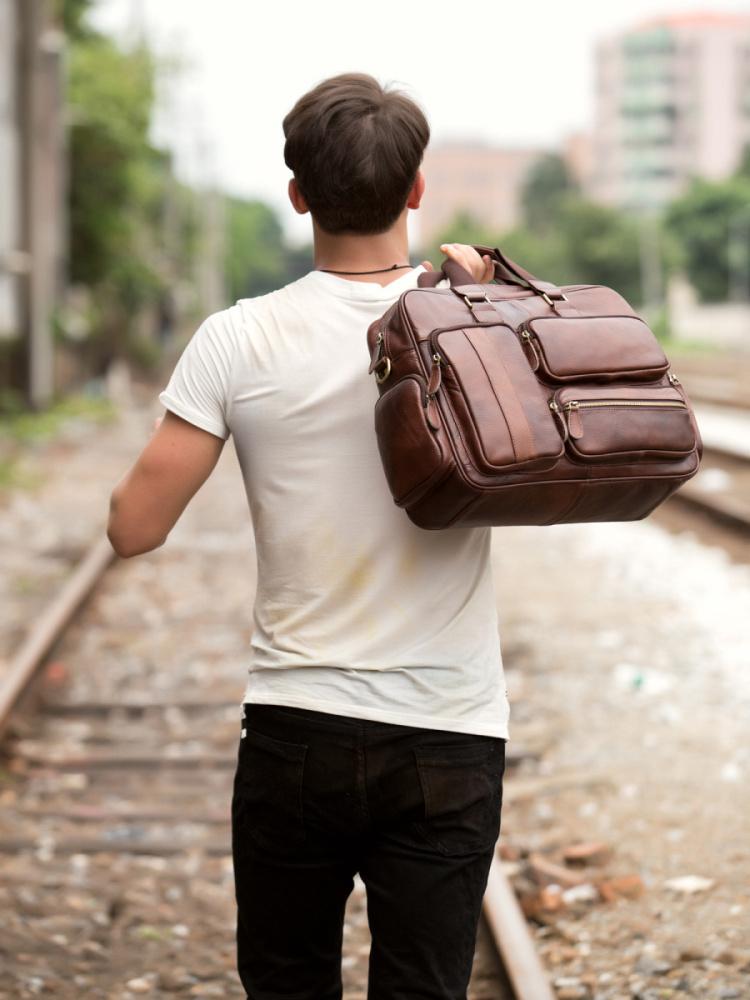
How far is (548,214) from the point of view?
126 m

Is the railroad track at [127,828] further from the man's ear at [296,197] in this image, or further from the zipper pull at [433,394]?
the man's ear at [296,197]

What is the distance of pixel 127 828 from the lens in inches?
199

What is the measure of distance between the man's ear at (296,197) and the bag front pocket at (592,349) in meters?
0.40

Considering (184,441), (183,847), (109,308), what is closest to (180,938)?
(183,847)

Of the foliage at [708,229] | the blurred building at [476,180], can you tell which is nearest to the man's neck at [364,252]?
the foliage at [708,229]

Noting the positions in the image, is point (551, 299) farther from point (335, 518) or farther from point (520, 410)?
point (335, 518)

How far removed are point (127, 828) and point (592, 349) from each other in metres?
3.52

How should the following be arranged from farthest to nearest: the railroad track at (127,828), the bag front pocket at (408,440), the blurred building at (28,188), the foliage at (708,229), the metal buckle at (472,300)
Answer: the foliage at (708,229) < the blurred building at (28,188) < the railroad track at (127,828) < the metal buckle at (472,300) < the bag front pocket at (408,440)

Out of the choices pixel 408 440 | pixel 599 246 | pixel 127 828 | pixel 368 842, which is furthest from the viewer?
pixel 599 246

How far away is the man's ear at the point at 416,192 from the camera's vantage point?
212 cm

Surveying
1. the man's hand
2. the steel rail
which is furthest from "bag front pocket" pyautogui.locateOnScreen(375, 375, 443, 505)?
the steel rail

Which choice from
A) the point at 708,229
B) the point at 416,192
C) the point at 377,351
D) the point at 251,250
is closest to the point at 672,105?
the point at 251,250

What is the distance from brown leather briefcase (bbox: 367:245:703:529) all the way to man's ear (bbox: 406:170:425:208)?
125 mm

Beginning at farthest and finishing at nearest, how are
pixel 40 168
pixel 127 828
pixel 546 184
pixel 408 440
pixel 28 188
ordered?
1. pixel 546 184
2. pixel 40 168
3. pixel 28 188
4. pixel 127 828
5. pixel 408 440
